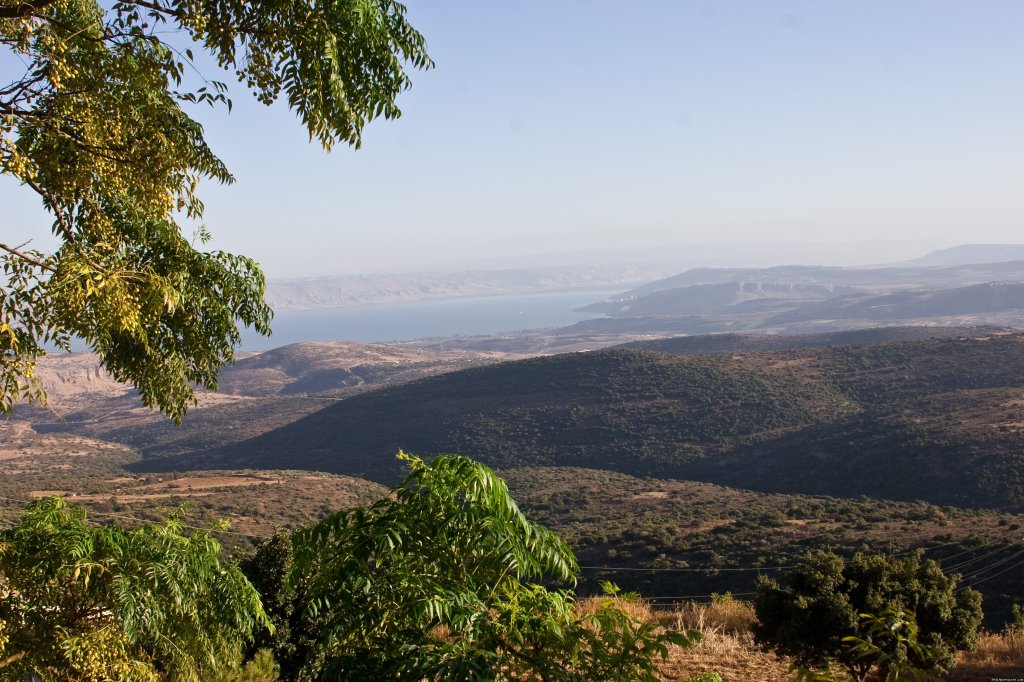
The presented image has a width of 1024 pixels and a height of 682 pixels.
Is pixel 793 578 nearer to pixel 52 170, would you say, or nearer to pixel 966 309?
pixel 52 170

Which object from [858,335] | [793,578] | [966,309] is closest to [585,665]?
[793,578]

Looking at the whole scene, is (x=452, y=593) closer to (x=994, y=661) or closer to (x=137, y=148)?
(x=137, y=148)

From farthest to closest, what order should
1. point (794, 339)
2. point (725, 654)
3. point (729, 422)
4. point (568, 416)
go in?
point (794, 339) → point (568, 416) → point (729, 422) → point (725, 654)

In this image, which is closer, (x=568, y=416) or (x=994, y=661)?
(x=994, y=661)

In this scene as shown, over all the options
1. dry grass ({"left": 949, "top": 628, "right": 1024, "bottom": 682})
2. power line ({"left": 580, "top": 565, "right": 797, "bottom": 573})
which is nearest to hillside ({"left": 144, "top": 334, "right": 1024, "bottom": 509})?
power line ({"left": 580, "top": 565, "right": 797, "bottom": 573})

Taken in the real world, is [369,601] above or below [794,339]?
above

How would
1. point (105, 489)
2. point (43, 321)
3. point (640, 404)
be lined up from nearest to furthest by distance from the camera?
point (43, 321) < point (105, 489) < point (640, 404)

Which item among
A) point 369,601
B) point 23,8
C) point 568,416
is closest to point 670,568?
point 369,601

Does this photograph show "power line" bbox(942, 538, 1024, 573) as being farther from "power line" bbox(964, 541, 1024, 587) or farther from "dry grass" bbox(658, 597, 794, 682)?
"dry grass" bbox(658, 597, 794, 682)
